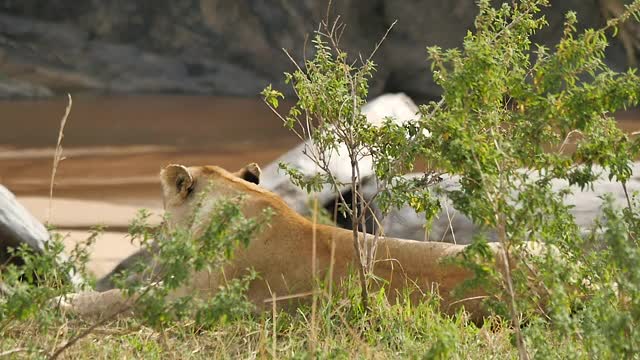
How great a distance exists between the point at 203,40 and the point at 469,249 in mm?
11764

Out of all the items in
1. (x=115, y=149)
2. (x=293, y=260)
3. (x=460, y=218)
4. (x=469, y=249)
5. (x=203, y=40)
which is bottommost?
(x=469, y=249)

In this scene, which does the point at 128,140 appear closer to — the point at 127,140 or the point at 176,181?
the point at 127,140

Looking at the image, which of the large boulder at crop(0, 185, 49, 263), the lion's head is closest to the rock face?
the large boulder at crop(0, 185, 49, 263)

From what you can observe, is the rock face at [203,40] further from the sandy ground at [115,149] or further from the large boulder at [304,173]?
the large boulder at [304,173]

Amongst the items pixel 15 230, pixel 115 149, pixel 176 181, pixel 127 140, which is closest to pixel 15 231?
pixel 15 230

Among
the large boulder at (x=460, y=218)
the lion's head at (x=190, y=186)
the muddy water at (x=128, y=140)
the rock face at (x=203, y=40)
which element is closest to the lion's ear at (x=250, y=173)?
the lion's head at (x=190, y=186)

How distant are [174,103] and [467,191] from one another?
33.4 ft

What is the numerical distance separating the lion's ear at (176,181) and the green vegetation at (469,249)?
0.45 metres

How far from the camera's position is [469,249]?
3.00 meters

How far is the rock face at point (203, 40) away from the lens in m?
13.8

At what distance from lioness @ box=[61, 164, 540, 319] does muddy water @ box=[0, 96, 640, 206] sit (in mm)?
4103

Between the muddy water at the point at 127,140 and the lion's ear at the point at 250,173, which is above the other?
the muddy water at the point at 127,140

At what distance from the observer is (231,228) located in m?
2.90

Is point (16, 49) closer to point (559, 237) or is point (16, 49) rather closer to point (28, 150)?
point (28, 150)
